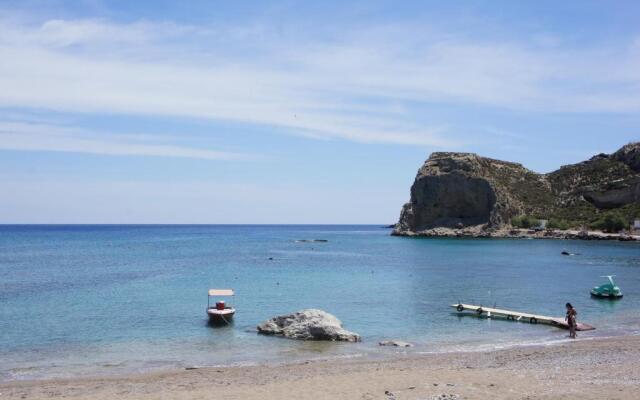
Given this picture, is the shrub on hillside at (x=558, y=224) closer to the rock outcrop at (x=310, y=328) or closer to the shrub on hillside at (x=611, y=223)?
the shrub on hillside at (x=611, y=223)

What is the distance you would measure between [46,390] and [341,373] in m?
8.62

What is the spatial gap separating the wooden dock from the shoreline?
98.7 m

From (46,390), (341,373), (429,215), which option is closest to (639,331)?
(341,373)

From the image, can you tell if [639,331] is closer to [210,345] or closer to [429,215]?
[210,345]

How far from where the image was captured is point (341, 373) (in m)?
18.9

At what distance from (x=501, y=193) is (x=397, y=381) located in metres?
144

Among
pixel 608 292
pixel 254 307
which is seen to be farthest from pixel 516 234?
pixel 254 307

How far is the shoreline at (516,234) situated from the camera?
126m

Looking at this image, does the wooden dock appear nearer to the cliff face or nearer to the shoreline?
the shoreline

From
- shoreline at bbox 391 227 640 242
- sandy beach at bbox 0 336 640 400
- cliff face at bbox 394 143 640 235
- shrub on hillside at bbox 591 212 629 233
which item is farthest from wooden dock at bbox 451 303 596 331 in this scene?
cliff face at bbox 394 143 640 235

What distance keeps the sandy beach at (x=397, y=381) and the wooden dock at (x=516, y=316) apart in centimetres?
764

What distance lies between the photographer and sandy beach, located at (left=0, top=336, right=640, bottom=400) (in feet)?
51.5

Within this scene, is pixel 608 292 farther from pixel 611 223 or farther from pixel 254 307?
pixel 611 223

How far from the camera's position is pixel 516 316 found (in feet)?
107
